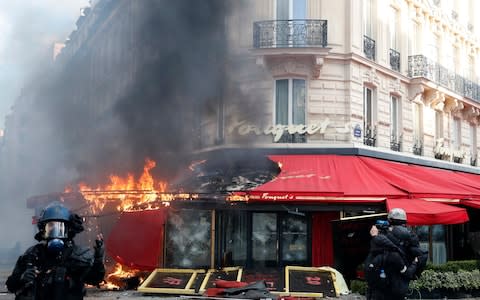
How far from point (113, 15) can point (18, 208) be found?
15.0 m

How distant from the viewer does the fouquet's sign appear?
13734mm

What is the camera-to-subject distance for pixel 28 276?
A: 147 inches

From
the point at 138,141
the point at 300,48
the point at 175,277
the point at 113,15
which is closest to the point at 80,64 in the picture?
the point at 113,15

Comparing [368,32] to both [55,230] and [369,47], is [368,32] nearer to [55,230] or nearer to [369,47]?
[369,47]

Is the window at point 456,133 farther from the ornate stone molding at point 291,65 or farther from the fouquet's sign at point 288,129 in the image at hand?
the ornate stone molding at point 291,65

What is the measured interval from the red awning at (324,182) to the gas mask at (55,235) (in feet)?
25.1

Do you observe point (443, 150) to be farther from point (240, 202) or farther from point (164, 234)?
point (164, 234)

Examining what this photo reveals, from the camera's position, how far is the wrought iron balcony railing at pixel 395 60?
52.3 ft

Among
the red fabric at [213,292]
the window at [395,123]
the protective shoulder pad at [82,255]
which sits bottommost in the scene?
the red fabric at [213,292]

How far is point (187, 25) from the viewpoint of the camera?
45.4 ft

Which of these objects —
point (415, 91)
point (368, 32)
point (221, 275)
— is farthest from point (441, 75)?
point (221, 275)

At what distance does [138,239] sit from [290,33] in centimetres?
613

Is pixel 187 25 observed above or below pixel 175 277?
above

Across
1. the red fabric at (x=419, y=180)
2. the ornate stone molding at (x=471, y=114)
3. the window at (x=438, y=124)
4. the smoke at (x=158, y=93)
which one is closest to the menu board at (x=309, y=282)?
the red fabric at (x=419, y=180)
